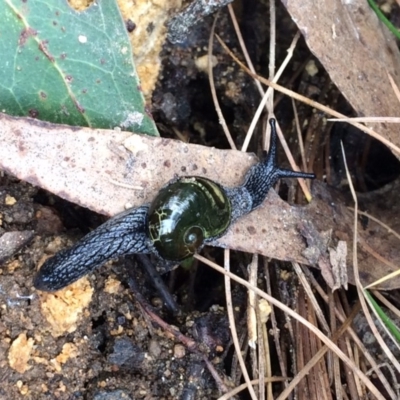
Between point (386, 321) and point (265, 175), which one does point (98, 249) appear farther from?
point (386, 321)

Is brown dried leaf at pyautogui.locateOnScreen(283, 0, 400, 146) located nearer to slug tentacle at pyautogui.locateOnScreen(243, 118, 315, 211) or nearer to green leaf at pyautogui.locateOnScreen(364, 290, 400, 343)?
slug tentacle at pyautogui.locateOnScreen(243, 118, 315, 211)

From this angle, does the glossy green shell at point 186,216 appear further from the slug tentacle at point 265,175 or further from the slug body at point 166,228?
the slug tentacle at point 265,175

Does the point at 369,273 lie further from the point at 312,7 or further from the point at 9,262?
the point at 9,262

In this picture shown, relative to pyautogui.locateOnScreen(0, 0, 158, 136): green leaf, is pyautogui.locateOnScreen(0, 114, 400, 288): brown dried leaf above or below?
below

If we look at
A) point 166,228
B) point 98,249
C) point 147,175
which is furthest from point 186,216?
point 98,249

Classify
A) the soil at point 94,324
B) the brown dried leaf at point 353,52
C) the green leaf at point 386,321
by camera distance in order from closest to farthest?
the soil at point 94,324 → the green leaf at point 386,321 → the brown dried leaf at point 353,52

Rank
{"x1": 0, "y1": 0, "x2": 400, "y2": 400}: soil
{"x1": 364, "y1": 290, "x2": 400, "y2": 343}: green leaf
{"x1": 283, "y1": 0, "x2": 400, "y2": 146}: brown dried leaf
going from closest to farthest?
1. {"x1": 0, "y1": 0, "x2": 400, "y2": 400}: soil
2. {"x1": 364, "y1": 290, "x2": 400, "y2": 343}: green leaf
3. {"x1": 283, "y1": 0, "x2": 400, "y2": 146}: brown dried leaf

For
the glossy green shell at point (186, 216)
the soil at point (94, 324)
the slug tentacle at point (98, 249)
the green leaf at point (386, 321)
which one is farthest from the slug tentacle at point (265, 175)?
the green leaf at point (386, 321)

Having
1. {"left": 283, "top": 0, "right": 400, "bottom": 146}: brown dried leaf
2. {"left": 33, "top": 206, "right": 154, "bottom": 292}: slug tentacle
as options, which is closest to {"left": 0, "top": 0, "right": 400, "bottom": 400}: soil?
{"left": 33, "top": 206, "right": 154, "bottom": 292}: slug tentacle
